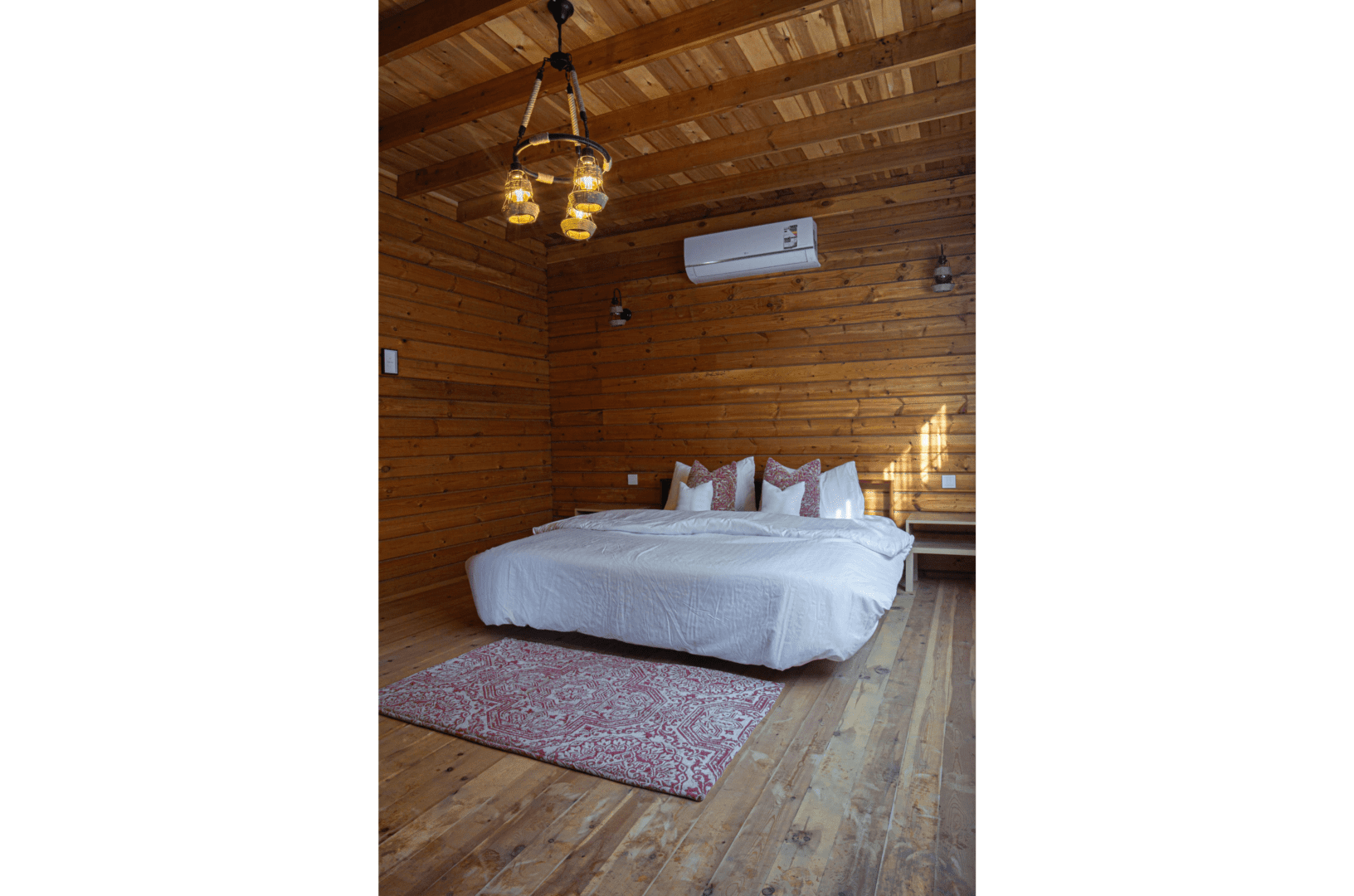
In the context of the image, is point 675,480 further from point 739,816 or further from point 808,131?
point 739,816

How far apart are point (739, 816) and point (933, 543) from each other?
292cm

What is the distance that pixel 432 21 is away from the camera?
2.42 m

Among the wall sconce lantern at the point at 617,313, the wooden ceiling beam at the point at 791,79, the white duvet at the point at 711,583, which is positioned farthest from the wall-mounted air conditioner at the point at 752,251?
the white duvet at the point at 711,583

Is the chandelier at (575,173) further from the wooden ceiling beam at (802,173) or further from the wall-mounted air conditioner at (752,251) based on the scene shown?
the wall-mounted air conditioner at (752,251)

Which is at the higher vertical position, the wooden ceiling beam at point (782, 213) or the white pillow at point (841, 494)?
the wooden ceiling beam at point (782, 213)

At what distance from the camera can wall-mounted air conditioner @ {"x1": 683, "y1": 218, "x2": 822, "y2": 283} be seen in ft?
14.2

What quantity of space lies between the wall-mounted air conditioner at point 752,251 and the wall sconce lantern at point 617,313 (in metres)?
0.65

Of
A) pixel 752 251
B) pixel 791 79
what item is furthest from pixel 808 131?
pixel 752 251

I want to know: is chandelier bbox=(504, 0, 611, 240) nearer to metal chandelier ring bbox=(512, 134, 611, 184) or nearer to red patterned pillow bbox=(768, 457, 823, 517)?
metal chandelier ring bbox=(512, 134, 611, 184)

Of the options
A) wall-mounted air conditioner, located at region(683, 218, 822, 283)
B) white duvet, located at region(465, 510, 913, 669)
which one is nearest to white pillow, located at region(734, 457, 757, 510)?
white duvet, located at region(465, 510, 913, 669)

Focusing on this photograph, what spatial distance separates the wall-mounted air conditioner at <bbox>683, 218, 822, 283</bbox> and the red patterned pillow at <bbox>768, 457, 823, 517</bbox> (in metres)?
1.44

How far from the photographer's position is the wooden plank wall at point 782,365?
13.6 ft
